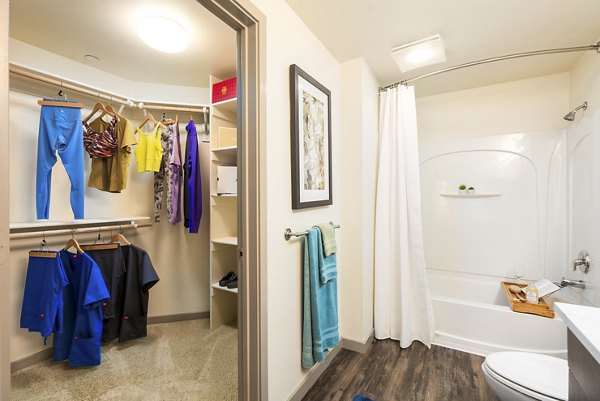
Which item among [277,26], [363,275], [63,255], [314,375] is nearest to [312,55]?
[277,26]

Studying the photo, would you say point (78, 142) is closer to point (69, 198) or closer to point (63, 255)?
point (69, 198)

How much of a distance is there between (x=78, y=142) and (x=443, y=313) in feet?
10.4

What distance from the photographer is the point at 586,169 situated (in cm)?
204

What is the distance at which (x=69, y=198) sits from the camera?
87.8 inches

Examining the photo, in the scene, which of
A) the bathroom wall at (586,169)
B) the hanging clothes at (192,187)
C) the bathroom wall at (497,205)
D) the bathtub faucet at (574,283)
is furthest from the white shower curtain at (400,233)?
the hanging clothes at (192,187)

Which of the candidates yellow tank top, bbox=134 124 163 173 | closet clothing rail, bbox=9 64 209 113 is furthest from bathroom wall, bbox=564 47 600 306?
yellow tank top, bbox=134 124 163 173

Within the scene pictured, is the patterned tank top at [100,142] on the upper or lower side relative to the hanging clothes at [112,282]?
upper

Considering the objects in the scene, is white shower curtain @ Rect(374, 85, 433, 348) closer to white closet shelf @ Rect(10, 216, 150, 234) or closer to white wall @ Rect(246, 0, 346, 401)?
white wall @ Rect(246, 0, 346, 401)

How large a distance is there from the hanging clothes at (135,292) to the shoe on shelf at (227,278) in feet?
1.83

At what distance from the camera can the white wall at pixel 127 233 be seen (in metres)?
1.96

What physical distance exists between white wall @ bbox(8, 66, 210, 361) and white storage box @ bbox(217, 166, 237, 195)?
38cm

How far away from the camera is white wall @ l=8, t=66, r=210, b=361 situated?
196 centimetres

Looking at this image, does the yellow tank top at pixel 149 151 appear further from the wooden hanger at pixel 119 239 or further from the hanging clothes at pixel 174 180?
the wooden hanger at pixel 119 239

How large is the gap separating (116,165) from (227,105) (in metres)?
1.07
